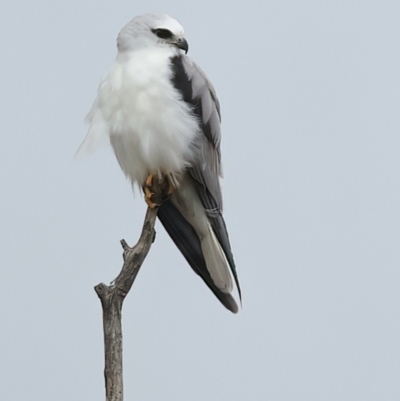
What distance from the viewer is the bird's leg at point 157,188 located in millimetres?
6555

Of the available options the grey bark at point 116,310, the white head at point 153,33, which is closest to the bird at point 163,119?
the white head at point 153,33

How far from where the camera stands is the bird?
6336mm

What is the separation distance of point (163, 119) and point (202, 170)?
0.38 m

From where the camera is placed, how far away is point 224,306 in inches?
271

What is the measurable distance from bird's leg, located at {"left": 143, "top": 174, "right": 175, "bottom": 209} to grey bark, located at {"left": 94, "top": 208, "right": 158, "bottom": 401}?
1.09 ft

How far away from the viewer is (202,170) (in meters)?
6.58

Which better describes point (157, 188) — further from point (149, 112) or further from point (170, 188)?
point (149, 112)

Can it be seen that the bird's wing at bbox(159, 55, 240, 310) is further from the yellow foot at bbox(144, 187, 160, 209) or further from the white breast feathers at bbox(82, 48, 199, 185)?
the yellow foot at bbox(144, 187, 160, 209)

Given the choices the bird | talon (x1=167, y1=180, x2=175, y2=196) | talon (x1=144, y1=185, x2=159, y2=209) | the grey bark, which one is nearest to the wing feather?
the bird

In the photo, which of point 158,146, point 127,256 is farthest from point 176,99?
point 127,256

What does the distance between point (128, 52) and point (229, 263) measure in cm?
117

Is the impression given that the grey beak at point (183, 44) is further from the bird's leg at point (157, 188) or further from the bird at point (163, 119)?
the bird's leg at point (157, 188)

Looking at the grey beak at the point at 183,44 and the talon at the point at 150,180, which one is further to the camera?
the talon at the point at 150,180

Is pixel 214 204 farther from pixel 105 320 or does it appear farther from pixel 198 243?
pixel 105 320
